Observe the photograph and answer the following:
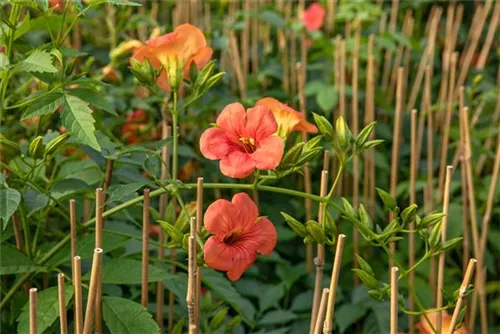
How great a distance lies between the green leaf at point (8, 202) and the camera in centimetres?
81

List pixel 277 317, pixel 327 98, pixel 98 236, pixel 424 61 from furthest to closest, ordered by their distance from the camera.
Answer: pixel 424 61 → pixel 327 98 → pixel 277 317 → pixel 98 236

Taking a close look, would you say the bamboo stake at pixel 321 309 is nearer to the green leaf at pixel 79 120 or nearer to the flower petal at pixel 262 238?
the flower petal at pixel 262 238

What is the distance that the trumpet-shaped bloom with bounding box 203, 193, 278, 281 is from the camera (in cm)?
84

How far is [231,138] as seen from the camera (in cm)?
88

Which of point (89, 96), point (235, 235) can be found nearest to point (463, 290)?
point (235, 235)

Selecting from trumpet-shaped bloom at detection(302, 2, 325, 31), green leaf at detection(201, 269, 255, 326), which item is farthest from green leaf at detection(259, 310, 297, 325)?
trumpet-shaped bloom at detection(302, 2, 325, 31)

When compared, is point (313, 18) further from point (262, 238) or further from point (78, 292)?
point (78, 292)

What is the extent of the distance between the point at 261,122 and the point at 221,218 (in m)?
0.11

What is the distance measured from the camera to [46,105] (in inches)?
35.9

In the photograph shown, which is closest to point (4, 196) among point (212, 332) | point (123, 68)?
point (212, 332)

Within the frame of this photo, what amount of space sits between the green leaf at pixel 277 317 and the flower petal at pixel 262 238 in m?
0.39

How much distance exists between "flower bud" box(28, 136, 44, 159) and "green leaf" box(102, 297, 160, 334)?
18 centimetres

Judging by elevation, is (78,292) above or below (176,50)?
below

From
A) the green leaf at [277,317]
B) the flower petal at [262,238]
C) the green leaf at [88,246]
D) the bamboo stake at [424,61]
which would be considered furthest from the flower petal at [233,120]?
the bamboo stake at [424,61]
